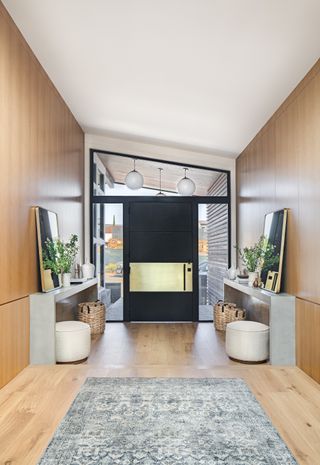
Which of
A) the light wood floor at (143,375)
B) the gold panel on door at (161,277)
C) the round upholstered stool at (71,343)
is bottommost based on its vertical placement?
the light wood floor at (143,375)

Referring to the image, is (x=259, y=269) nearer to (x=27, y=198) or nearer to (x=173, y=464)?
(x=27, y=198)

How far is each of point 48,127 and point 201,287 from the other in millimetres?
3757

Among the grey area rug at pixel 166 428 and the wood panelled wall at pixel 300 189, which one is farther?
the wood panelled wall at pixel 300 189

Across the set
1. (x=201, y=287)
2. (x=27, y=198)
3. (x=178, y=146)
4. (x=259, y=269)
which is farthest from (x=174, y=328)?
(x=27, y=198)

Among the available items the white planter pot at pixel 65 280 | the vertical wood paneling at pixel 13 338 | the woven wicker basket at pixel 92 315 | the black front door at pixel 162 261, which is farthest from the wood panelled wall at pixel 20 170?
the black front door at pixel 162 261

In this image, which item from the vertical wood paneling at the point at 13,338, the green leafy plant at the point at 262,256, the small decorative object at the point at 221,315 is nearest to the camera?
the vertical wood paneling at the point at 13,338

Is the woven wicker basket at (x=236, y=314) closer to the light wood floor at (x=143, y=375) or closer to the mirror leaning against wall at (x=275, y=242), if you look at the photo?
the light wood floor at (x=143, y=375)

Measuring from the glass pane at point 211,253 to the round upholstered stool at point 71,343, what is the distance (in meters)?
3.16

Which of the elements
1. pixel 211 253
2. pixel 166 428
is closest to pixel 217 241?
pixel 211 253

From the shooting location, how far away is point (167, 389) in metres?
3.13

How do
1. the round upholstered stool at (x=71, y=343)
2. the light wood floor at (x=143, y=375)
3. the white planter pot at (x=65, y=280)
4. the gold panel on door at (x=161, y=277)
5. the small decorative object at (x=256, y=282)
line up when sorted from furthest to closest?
the gold panel on door at (x=161, y=277) < the small decorative object at (x=256, y=282) < the white planter pot at (x=65, y=280) < the round upholstered stool at (x=71, y=343) < the light wood floor at (x=143, y=375)

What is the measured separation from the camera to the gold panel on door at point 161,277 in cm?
701

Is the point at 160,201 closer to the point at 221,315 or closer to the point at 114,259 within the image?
the point at 114,259

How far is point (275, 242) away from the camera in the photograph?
14.8ft
